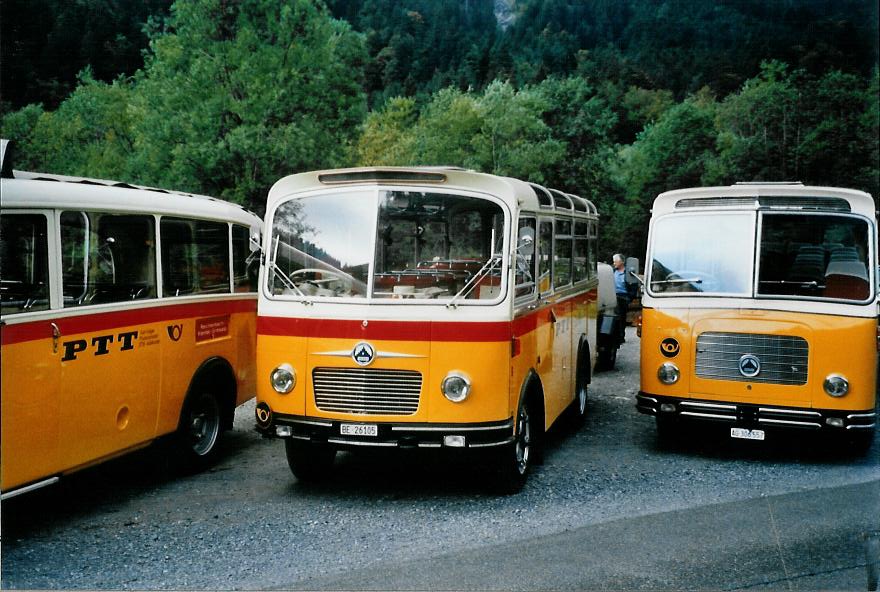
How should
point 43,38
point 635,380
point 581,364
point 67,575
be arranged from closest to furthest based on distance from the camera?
point 67,575, point 581,364, point 43,38, point 635,380

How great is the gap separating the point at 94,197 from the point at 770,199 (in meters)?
6.46

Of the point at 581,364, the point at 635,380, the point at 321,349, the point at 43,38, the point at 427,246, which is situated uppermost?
the point at 43,38

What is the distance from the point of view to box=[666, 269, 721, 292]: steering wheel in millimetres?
8383

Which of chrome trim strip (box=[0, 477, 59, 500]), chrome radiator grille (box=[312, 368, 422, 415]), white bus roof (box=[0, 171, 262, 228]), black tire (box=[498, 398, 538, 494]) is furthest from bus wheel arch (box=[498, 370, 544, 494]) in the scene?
white bus roof (box=[0, 171, 262, 228])

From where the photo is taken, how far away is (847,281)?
8.01 meters

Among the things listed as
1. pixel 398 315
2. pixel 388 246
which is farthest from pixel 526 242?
pixel 398 315

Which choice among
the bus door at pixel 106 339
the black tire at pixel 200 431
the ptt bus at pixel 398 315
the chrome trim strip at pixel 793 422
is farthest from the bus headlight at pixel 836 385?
the bus door at pixel 106 339

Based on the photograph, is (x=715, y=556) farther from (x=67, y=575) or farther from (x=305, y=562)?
(x=67, y=575)

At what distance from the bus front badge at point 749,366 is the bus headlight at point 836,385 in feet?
2.08

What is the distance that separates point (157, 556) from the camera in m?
5.61

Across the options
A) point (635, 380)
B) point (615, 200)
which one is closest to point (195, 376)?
point (635, 380)

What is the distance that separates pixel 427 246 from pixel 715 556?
10.9ft

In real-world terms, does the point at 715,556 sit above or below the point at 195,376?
below

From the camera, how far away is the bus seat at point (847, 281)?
7.93m
